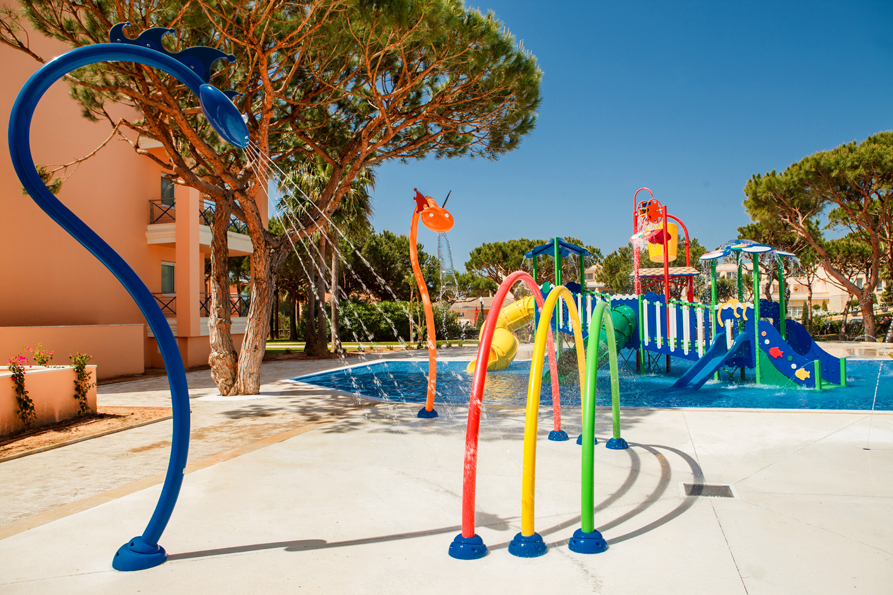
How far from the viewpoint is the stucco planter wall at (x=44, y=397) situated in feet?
23.1

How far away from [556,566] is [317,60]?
9.82 metres

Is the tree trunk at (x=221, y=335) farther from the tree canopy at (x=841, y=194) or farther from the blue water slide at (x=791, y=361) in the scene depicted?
the tree canopy at (x=841, y=194)

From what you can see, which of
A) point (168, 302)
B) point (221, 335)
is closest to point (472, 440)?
point (221, 335)

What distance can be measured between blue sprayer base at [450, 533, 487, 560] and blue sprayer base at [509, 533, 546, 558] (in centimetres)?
19

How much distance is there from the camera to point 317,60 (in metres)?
10.2

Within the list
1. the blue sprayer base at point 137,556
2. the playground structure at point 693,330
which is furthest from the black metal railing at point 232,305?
the blue sprayer base at point 137,556

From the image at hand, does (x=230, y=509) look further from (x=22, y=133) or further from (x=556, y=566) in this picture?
(x=22, y=133)

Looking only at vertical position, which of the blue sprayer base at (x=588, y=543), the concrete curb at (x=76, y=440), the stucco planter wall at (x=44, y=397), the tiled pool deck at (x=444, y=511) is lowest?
the concrete curb at (x=76, y=440)

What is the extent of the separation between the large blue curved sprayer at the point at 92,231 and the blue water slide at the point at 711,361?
1020cm

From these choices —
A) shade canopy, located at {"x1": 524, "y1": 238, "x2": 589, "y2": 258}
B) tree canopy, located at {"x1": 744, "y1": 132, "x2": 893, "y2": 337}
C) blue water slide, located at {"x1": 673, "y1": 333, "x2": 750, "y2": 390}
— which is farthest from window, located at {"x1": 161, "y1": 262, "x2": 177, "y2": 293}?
tree canopy, located at {"x1": 744, "y1": 132, "x2": 893, "y2": 337}

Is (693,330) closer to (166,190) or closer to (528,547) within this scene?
(528,547)

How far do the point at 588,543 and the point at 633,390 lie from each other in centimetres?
910

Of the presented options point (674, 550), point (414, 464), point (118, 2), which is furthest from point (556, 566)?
point (118, 2)

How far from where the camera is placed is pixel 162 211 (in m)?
17.5
